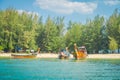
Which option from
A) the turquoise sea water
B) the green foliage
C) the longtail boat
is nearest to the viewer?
the turquoise sea water

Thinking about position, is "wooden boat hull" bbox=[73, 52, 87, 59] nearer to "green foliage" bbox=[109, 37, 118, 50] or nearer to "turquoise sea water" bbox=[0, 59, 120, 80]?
"green foliage" bbox=[109, 37, 118, 50]

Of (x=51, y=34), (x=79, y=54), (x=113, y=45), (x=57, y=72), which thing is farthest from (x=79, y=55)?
(x=57, y=72)

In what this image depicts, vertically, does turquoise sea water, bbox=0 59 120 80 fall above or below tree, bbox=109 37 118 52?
above

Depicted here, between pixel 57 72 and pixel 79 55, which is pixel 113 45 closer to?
pixel 79 55

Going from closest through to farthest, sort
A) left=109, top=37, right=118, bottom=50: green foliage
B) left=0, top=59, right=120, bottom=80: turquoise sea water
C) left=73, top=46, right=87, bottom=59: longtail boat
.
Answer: left=0, top=59, right=120, bottom=80: turquoise sea water
left=73, top=46, right=87, bottom=59: longtail boat
left=109, top=37, right=118, bottom=50: green foliage

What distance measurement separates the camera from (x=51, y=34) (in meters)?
111

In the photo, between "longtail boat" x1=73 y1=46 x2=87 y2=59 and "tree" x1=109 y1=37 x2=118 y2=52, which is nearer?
"longtail boat" x1=73 y1=46 x2=87 y2=59

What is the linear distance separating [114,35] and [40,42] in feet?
86.0

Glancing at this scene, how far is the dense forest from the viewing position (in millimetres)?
101812

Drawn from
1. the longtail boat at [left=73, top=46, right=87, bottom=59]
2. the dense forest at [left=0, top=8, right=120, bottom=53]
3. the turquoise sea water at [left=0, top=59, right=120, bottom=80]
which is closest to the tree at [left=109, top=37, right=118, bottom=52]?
the dense forest at [left=0, top=8, right=120, bottom=53]

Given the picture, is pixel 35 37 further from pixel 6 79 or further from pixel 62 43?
pixel 6 79

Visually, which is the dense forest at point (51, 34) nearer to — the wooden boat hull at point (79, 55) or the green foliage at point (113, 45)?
the green foliage at point (113, 45)

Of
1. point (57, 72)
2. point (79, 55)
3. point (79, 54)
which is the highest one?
point (57, 72)

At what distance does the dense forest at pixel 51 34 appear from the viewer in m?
102
